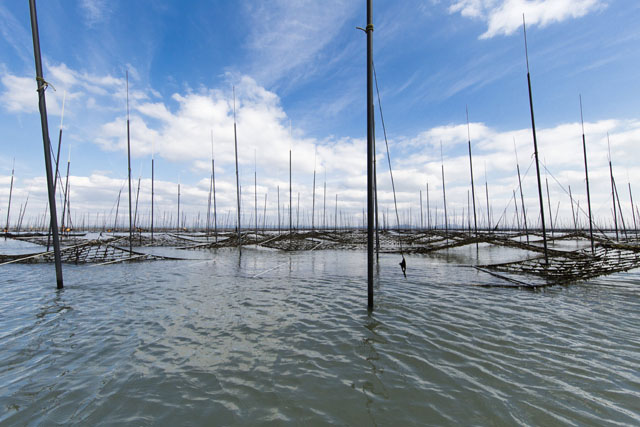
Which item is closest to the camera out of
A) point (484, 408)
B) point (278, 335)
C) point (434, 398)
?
point (484, 408)

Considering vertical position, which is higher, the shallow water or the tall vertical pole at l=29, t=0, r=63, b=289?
the tall vertical pole at l=29, t=0, r=63, b=289

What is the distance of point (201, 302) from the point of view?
32.6 ft

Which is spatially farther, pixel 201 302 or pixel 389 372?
pixel 201 302

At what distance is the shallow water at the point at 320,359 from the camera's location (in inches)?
151

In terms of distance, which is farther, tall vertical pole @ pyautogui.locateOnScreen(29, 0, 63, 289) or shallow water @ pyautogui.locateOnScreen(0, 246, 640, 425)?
tall vertical pole @ pyautogui.locateOnScreen(29, 0, 63, 289)

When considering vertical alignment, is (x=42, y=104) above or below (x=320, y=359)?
above

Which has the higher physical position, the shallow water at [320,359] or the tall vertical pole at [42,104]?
the tall vertical pole at [42,104]

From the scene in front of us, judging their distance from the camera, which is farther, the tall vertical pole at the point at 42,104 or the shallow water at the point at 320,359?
the tall vertical pole at the point at 42,104

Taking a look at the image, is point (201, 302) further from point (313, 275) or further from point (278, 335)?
point (313, 275)

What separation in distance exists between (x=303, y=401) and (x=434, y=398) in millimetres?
1967

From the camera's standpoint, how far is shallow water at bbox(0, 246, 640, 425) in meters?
3.83

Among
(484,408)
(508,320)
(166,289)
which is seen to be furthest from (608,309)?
(166,289)

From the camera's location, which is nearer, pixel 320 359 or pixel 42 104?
pixel 320 359

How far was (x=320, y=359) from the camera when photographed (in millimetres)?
5418
